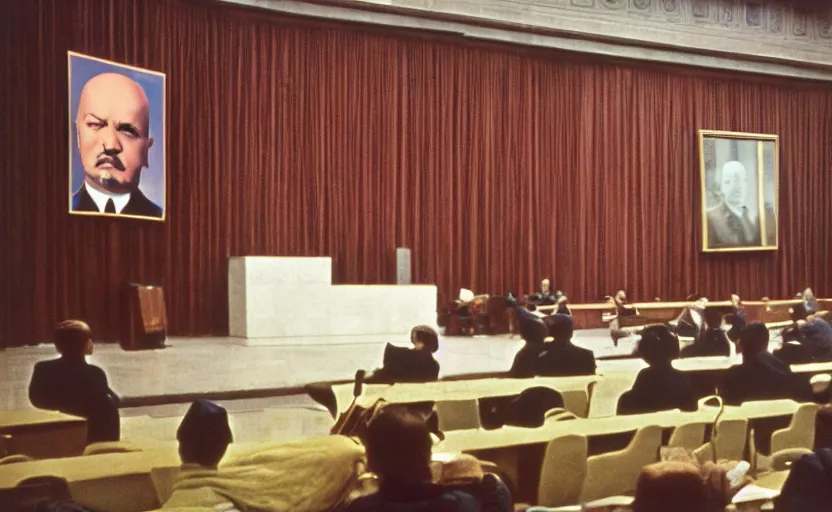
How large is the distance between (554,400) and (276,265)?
23.9 ft

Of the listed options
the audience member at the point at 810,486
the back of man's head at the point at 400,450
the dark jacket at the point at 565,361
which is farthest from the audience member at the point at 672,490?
the dark jacket at the point at 565,361

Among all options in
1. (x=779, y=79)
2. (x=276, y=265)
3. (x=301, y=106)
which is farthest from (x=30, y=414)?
(x=779, y=79)

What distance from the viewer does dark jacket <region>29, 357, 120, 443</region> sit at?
4.48m

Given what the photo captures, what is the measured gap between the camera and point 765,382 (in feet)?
16.8

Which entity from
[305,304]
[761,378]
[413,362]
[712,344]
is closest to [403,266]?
[305,304]

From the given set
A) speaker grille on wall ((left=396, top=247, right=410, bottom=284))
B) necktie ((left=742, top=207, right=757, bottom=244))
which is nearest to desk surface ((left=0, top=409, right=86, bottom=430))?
speaker grille on wall ((left=396, top=247, right=410, bottom=284))

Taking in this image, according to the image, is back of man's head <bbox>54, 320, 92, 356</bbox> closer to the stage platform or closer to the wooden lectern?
the stage platform

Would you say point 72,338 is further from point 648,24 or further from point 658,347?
point 648,24

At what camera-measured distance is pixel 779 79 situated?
61.4 ft

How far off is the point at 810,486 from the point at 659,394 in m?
1.88

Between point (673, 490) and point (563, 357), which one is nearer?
point (673, 490)

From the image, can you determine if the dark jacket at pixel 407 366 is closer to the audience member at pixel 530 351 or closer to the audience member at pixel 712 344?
the audience member at pixel 530 351

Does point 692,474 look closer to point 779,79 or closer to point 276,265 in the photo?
point 276,265

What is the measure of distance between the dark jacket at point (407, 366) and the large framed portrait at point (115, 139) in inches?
265
